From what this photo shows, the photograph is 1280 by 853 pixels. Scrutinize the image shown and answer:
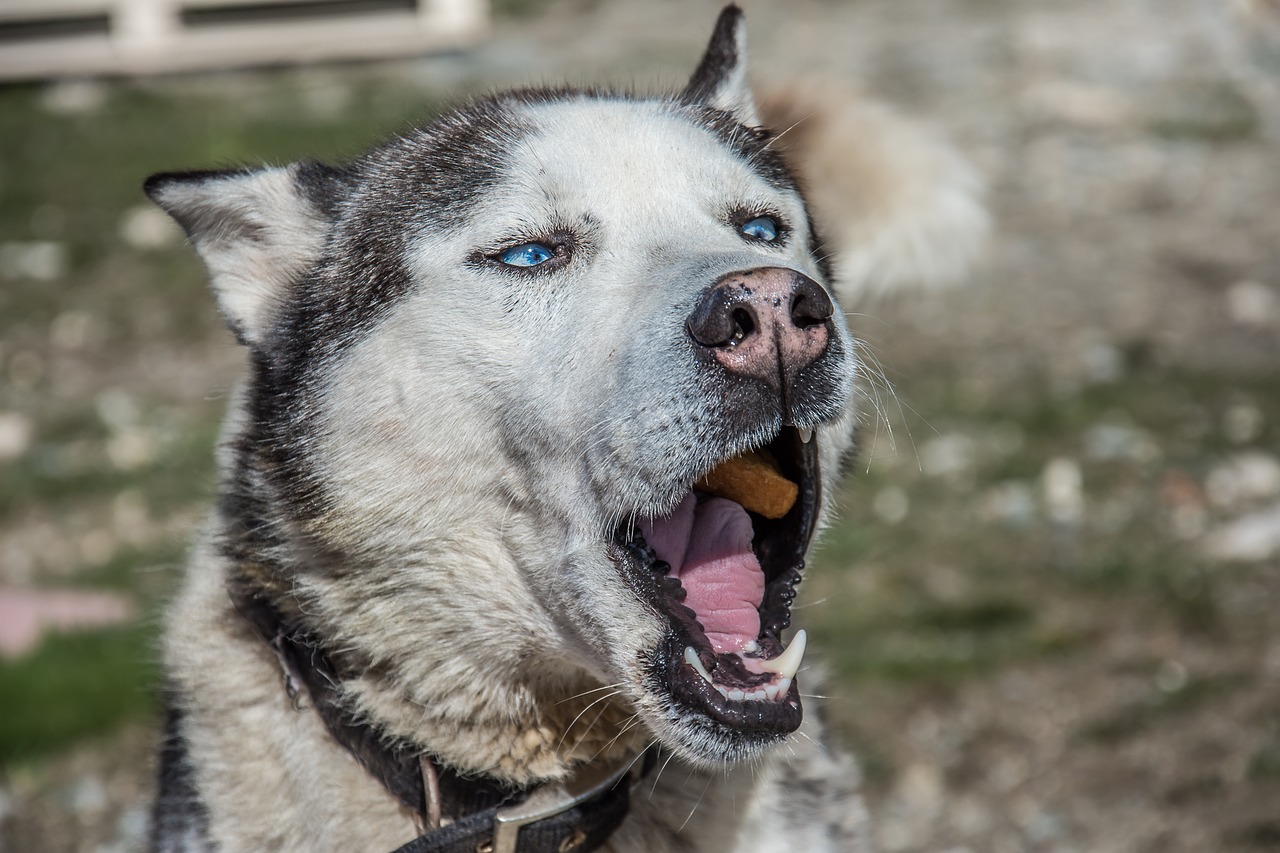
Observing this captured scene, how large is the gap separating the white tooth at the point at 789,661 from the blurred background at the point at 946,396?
51 centimetres

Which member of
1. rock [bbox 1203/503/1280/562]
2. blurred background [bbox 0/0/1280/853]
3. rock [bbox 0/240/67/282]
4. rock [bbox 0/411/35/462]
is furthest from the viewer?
rock [bbox 0/240/67/282]

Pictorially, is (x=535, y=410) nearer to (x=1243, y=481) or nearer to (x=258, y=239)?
(x=258, y=239)

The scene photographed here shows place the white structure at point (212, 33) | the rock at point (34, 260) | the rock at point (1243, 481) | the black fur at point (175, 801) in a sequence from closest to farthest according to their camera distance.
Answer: the black fur at point (175, 801), the rock at point (1243, 481), the rock at point (34, 260), the white structure at point (212, 33)

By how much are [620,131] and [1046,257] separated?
5.15m

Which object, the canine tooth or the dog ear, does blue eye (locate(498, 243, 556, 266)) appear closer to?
the dog ear

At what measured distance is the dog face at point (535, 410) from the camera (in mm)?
2084

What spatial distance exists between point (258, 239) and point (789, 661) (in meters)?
1.31

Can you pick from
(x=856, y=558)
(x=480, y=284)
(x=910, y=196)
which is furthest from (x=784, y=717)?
(x=856, y=558)

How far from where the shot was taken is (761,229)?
2.55 m

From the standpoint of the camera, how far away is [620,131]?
2.49m

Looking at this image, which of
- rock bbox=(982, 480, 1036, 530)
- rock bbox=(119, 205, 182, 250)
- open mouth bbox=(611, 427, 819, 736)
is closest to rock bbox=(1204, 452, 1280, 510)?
rock bbox=(982, 480, 1036, 530)

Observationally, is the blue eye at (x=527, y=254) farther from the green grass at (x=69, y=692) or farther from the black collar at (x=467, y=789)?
the green grass at (x=69, y=692)

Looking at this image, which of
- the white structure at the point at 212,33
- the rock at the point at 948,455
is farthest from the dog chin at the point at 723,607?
the white structure at the point at 212,33

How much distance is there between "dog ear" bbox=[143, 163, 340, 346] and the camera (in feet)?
8.38
